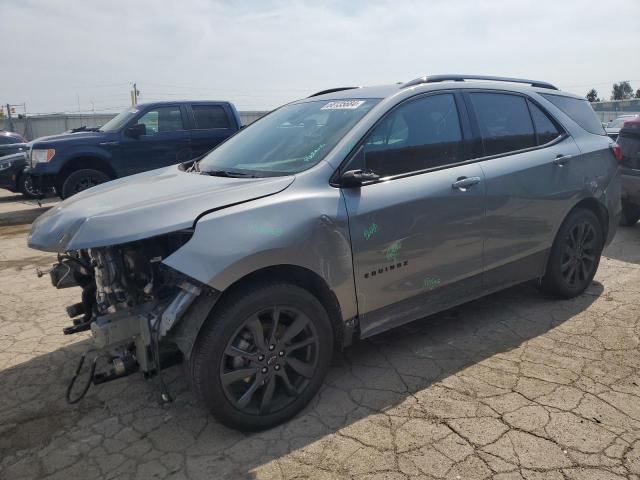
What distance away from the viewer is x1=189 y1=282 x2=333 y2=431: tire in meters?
2.59

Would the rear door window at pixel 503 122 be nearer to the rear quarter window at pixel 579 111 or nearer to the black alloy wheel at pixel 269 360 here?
the rear quarter window at pixel 579 111

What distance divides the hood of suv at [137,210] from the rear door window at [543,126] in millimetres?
2352

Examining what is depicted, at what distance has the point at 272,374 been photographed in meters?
2.81

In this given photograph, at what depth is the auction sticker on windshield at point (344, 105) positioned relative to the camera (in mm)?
3426

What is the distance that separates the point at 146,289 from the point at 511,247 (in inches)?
103

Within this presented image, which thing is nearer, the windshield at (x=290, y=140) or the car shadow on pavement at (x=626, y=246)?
the windshield at (x=290, y=140)

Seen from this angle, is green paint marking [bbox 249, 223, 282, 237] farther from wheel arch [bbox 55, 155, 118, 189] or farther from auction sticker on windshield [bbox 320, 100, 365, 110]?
wheel arch [bbox 55, 155, 118, 189]

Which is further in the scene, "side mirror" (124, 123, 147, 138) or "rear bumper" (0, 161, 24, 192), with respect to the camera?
"rear bumper" (0, 161, 24, 192)

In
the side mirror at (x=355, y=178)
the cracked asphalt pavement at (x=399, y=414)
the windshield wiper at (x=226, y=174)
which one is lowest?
the cracked asphalt pavement at (x=399, y=414)

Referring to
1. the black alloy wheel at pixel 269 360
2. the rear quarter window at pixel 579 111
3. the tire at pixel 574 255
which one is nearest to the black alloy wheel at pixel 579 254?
the tire at pixel 574 255

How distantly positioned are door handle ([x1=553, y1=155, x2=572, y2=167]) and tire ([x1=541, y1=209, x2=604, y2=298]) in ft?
1.45

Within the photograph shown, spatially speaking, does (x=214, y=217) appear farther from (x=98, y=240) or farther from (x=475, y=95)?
(x=475, y=95)

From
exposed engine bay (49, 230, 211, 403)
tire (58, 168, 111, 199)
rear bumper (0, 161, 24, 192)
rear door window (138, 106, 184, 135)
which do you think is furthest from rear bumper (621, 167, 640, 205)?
rear bumper (0, 161, 24, 192)

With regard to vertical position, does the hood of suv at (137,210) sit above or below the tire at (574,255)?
above
